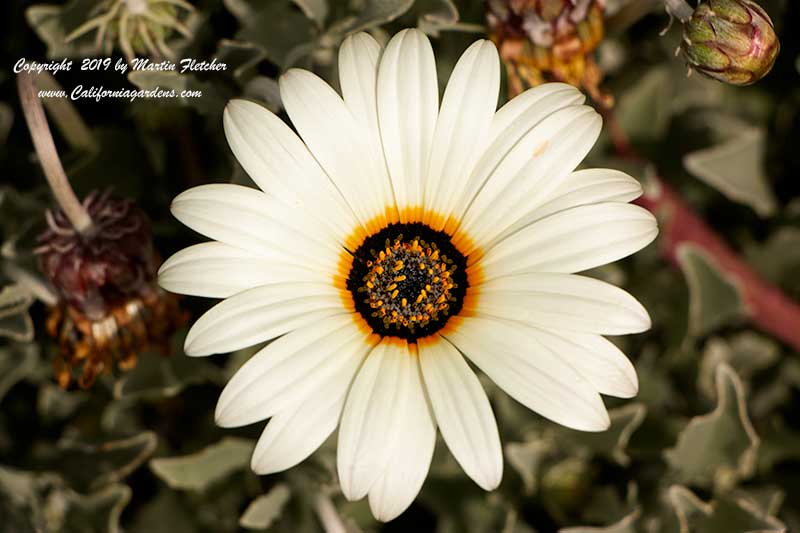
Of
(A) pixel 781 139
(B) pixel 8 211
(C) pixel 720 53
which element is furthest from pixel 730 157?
(B) pixel 8 211

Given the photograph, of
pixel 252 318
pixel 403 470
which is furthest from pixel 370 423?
pixel 252 318

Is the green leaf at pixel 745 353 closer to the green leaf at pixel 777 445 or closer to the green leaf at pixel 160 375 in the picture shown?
the green leaf at pixel 777 445

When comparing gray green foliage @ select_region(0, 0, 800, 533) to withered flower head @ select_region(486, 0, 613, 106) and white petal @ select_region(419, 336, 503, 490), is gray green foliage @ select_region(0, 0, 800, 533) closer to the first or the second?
withered flower head @ select_region(486, 0, 613, 106)

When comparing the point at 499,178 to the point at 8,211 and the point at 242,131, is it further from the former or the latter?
the point at 8,211

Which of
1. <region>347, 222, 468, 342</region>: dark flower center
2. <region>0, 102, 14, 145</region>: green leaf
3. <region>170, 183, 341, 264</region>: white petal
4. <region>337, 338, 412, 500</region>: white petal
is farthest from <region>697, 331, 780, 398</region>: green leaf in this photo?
<region>0, 102, 14, 145</region>: green leaf

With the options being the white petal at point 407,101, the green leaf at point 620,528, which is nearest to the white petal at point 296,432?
the white petal at point 407,101
